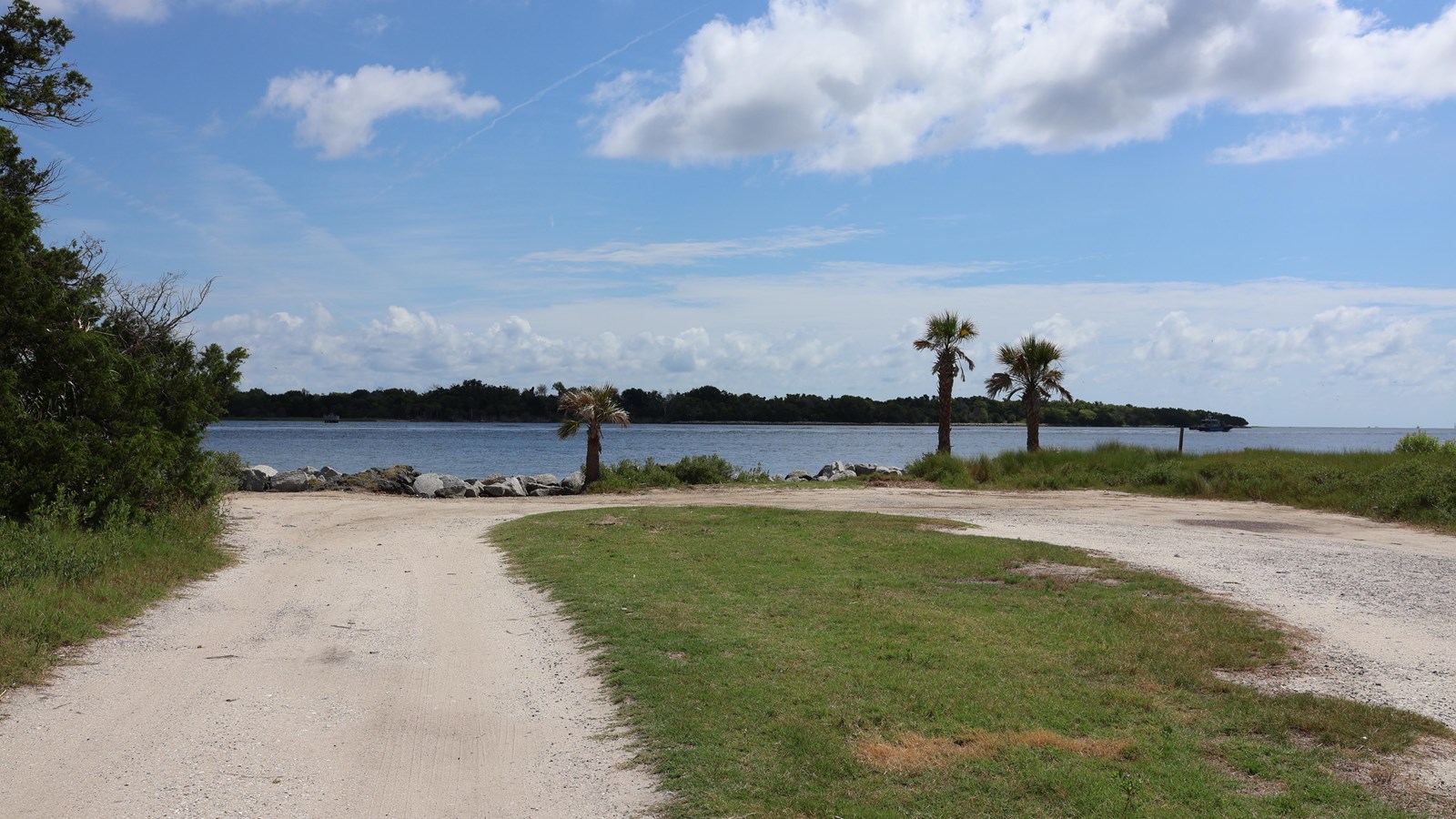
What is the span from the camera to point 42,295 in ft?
42.1

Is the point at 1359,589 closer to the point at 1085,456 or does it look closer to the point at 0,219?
the point at 0,219

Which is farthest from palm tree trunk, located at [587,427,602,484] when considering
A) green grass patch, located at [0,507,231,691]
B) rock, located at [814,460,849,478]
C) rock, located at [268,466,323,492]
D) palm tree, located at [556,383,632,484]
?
green grass patch, located at [0,507,231,691]

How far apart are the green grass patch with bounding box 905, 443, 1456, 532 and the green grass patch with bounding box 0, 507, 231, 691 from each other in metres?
21.0

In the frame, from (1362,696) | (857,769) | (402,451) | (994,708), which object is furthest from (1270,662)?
(402,451)

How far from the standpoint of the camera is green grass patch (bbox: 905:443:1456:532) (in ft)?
67.9

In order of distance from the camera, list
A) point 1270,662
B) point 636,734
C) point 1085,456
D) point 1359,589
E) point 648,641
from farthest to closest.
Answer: point 1085,456 → point 1359,589 → point 648,641 → point 1270,662 → point 636,734

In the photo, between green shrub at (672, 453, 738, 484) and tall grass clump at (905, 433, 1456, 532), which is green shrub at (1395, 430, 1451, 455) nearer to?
tall grass clump at (905, 433, 1456, 532)

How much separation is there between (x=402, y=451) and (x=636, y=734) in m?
72.3

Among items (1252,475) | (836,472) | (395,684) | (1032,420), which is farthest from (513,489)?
(395,684)

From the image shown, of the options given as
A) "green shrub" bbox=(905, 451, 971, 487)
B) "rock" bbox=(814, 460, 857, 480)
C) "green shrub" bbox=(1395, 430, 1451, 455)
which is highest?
"green shrub" bbox=(1395, 430, 1451, 455)

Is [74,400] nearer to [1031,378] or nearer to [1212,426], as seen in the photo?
[1031,378]

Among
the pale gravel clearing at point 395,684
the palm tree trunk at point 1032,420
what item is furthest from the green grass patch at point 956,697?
the palm tree trunk at point 1032,420

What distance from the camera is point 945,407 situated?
37688mm

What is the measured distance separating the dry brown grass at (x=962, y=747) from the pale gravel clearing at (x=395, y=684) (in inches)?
52.8
